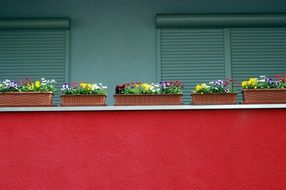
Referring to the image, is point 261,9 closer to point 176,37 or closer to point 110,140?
point 176,37

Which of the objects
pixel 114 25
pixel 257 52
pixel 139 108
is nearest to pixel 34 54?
pixel 114 25

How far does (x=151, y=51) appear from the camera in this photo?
9281 mm

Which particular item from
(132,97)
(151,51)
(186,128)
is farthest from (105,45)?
(186,128)

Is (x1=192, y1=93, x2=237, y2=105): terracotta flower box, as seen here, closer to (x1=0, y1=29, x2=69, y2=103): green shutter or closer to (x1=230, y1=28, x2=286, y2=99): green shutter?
(x1=230, y1=28, x2=286, y2=99): green shutter

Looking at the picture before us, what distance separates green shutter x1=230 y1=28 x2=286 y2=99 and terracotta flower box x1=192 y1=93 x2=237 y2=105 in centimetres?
239

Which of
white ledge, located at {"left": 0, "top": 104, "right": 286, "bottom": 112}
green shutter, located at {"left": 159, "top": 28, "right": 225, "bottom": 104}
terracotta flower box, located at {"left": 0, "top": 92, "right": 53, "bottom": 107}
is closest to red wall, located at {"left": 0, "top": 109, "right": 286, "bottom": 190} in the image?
white ledge, located at {"left": 0, "top": 104, "right": 286, "bottom": 112}

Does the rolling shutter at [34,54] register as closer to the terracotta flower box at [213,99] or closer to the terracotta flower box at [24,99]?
the terracotta flower box at [24,99]

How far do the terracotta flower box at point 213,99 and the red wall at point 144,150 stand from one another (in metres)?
0.24

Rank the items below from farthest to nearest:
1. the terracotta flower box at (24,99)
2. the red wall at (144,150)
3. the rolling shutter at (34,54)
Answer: the rolling shutter at (34,54)
the terracotta flower box at (24,99)
the red wall at (144,150)

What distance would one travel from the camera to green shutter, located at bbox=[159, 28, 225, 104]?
30.2 feet

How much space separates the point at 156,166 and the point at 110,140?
0.70m

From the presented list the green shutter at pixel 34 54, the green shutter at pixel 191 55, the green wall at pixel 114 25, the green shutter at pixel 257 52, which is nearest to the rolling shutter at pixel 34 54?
the green shutter at pixel 34 54

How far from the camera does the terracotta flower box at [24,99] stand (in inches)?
267

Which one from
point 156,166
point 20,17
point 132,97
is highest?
point 20,17
